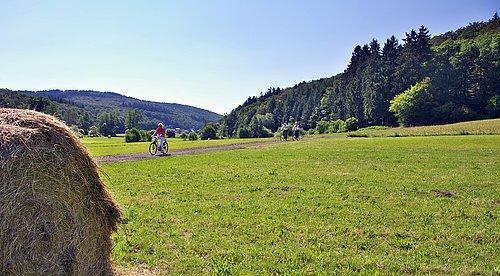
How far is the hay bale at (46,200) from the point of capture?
552cm

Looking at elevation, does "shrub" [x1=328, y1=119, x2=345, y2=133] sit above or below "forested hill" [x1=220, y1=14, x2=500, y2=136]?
below

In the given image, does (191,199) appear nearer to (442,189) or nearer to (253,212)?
(253,212)

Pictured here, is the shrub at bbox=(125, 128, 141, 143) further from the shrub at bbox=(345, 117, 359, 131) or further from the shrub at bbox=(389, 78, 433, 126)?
the shrub at bbox=(389, 78, 433, 126)

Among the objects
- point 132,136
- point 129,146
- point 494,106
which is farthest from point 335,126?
point 129,146

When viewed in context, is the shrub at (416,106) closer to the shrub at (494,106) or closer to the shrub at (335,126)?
the shrub at (494,106)

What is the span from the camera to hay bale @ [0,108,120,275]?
5520 mm

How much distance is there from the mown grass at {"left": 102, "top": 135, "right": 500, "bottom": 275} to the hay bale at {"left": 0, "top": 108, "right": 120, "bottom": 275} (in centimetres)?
58

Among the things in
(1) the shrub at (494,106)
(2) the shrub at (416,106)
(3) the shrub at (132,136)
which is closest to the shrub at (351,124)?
(2) the shrub at (416,106)

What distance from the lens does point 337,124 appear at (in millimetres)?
114875

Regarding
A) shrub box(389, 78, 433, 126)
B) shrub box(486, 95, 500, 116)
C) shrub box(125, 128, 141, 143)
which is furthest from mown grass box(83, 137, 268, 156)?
shrub box(486, 95, 500, 116)

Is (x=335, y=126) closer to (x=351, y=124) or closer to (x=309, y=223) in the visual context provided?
(x=351, y=124)

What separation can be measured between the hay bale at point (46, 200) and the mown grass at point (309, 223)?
0.58m

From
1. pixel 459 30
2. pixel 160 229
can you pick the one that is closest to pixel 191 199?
pixel 160 229

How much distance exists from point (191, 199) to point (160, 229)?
144 inches
